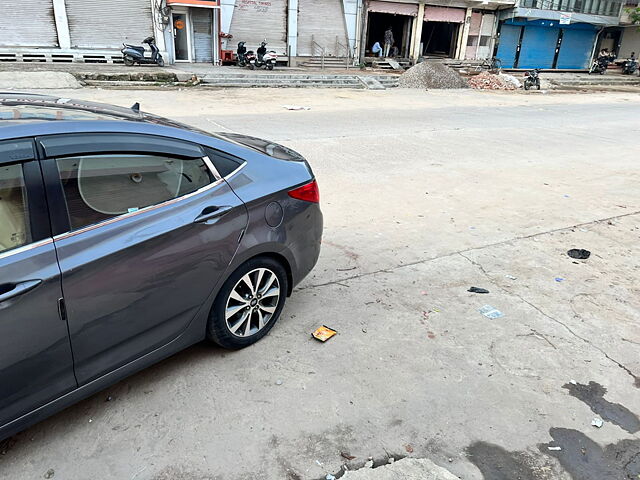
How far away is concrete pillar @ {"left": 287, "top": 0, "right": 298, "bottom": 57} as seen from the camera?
2691 centimetres

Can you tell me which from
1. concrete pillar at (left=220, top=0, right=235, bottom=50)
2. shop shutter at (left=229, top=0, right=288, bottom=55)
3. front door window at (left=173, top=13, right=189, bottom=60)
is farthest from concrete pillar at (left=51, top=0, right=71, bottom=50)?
shop shutter at (left=229, top=0, right=288, bottom=55)

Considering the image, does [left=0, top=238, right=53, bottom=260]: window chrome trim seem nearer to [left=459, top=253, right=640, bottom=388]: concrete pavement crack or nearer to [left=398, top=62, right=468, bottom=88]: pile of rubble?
[left=459, top=253, right=640, bottom=388]: concrete pavement crack

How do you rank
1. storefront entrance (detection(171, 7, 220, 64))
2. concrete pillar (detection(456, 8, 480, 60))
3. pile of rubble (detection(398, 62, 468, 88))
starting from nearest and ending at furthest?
pile of rubble (detection(398, 62, 468, 88)) → storefront entrance (detection(171, 7, 220, 64)) → concrete pillar (detection(456, 8, 480, 60))

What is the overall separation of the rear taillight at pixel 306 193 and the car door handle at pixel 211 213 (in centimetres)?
58

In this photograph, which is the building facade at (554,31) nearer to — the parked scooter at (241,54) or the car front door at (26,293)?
the parked scooter at (241,54)

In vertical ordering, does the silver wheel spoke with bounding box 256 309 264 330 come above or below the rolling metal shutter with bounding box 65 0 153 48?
below

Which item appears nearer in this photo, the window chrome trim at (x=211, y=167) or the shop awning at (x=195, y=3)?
the window chrome trim at (x=211, y=167)

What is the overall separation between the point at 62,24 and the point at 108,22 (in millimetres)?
1939

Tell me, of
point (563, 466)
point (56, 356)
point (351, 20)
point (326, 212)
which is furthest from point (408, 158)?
point (351, 20)

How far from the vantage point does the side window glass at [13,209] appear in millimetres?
2158

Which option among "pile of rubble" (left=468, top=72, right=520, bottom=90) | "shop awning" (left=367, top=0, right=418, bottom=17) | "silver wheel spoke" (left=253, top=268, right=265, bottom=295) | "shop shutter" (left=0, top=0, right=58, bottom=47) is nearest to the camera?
"silver wheel spoke" (left=253, top=268, right=265, bottom=295)

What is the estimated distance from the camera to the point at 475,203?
6586 millimetres

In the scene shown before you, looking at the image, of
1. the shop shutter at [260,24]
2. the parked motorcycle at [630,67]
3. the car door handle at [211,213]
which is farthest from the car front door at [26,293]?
the parked motorcycle at [630,67]

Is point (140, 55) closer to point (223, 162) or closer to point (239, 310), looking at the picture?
point (223, 162)
